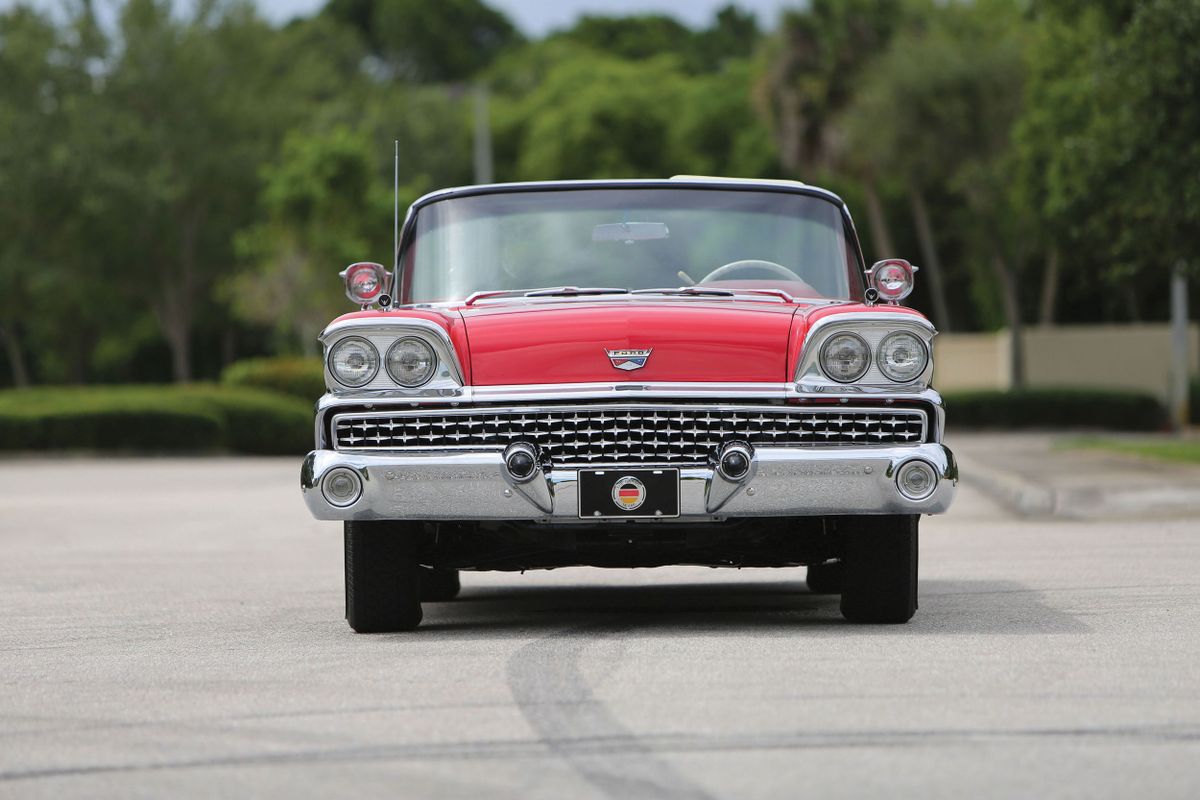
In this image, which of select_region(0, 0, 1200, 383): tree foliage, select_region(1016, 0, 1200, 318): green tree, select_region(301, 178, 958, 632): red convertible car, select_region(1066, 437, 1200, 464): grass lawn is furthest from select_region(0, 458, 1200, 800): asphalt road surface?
select_region(0, 0, 1200, 383): tree foliage

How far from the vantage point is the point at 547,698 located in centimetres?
592

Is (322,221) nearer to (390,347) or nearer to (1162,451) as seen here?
(1162,451)

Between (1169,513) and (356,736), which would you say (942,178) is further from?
(356,736)

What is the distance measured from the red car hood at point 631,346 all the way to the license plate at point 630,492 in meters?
0.35

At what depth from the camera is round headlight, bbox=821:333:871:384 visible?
7.24m

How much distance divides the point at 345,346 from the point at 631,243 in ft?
5.15

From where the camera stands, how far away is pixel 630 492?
7.10 m

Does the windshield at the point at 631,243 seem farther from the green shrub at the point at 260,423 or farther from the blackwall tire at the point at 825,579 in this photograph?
the green shrub at the point at 260,423

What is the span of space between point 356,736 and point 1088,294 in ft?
149

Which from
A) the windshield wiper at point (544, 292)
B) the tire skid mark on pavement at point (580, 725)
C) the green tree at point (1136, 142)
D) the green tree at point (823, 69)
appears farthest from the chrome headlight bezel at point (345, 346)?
the green tree at point (823, 69)

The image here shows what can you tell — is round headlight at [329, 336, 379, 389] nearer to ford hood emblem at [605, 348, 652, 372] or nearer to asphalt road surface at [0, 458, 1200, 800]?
ford hood emblem at [605, 348, 652, 372]

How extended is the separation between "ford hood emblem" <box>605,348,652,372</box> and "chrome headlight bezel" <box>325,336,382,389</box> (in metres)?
0.85

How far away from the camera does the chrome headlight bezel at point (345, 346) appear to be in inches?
288

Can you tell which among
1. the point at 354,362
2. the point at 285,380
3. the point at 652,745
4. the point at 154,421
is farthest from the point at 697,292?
the point at 285,380
